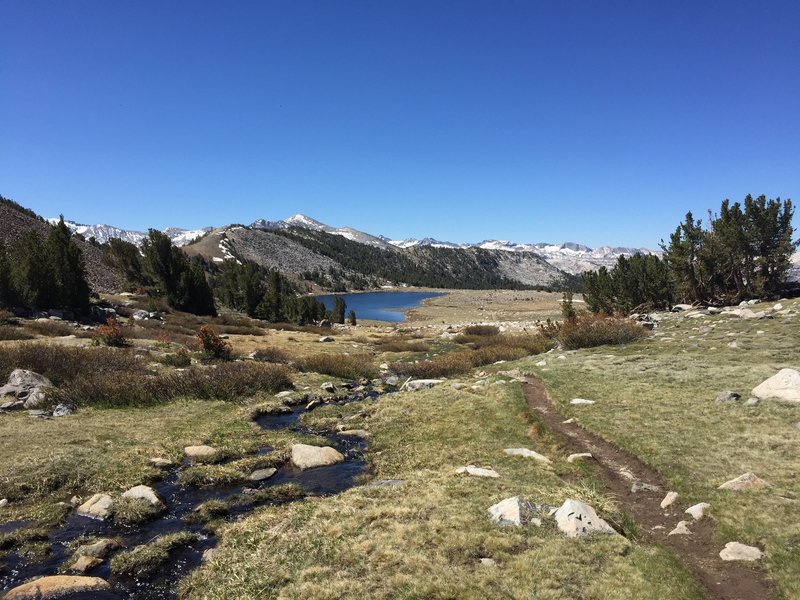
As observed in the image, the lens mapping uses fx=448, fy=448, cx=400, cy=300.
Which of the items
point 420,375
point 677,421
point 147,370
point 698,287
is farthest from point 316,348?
point 698,287

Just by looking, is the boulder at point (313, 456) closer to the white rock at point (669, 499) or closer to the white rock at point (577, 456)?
the white rock at point (577, 456)

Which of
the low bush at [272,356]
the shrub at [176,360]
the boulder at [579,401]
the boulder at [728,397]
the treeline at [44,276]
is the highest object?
the treeline at [44,276]

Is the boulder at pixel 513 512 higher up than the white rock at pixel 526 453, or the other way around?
the boulder at pixel 513 512

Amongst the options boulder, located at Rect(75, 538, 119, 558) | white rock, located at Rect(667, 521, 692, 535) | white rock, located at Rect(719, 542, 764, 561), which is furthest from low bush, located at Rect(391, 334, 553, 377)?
boulder, located at Rect(75, 538, 119, 558)

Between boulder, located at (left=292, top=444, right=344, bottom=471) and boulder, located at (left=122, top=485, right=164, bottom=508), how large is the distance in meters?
4.54

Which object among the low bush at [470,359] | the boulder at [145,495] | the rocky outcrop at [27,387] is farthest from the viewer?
the low bush at [470,359]

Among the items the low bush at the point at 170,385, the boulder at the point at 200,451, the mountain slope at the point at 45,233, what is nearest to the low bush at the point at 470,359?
the low bush at the point at 170,385

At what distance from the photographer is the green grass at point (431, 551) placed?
8.02 meters

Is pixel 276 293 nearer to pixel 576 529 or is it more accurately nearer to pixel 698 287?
pixel 698 287

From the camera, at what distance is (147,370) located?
992 inches

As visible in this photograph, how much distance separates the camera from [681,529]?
10172 millimetres

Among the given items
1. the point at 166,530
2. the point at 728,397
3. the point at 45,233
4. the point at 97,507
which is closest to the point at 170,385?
the point at 97,507

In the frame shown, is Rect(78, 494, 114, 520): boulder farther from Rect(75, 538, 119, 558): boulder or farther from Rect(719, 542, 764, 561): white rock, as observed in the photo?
Rect(719, 542, 764, 561): white rock

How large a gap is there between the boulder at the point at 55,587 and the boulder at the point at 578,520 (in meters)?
9.40
